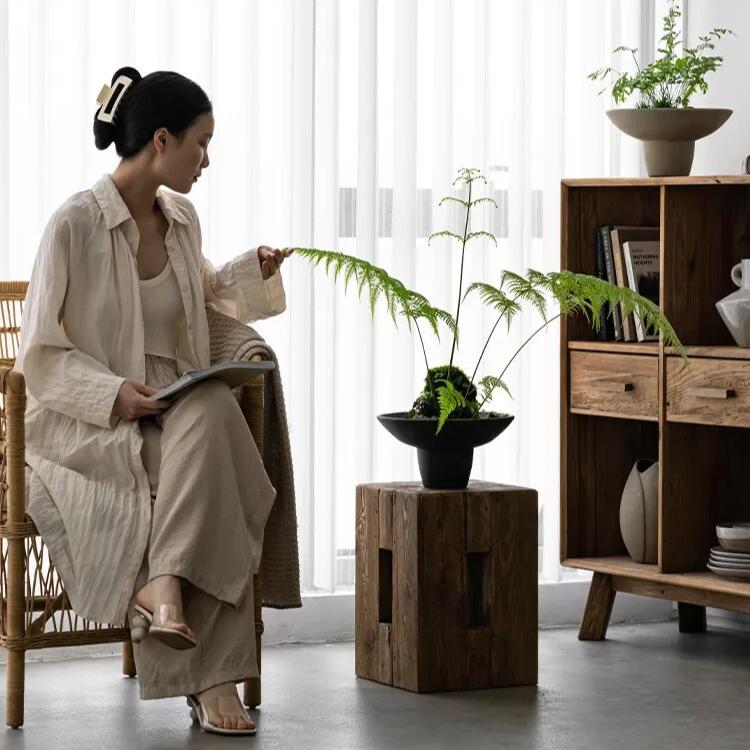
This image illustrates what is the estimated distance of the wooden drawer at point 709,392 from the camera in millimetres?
3391

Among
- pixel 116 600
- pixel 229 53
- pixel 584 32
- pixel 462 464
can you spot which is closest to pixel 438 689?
pixel 462 464

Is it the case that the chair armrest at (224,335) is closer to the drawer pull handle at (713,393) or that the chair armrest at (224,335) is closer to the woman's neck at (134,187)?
the woman's neck at (134,187)

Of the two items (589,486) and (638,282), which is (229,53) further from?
(589,486)

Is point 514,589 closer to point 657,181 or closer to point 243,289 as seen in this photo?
point 243,289

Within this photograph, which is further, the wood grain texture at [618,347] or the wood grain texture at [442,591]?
the wood grain texture at [618,347]

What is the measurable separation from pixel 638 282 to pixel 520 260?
1.38 feet

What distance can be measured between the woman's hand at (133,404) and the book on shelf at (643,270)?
1.25m

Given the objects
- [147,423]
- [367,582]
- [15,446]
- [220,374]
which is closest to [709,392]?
[367,582]

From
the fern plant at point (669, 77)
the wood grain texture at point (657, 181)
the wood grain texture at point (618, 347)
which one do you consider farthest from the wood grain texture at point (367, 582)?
the fern plant at point (669, 77)

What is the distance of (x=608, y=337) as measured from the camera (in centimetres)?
380

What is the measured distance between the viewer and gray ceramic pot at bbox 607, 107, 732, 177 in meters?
3.65

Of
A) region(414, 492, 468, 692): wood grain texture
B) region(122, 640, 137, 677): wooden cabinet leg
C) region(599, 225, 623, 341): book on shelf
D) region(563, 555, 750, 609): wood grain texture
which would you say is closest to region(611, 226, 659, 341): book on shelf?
region(599, 225, 623, 341): book on shelf

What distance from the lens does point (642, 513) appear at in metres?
3.70

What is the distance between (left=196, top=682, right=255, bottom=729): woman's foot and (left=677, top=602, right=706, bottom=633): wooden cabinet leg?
1.44 meters
